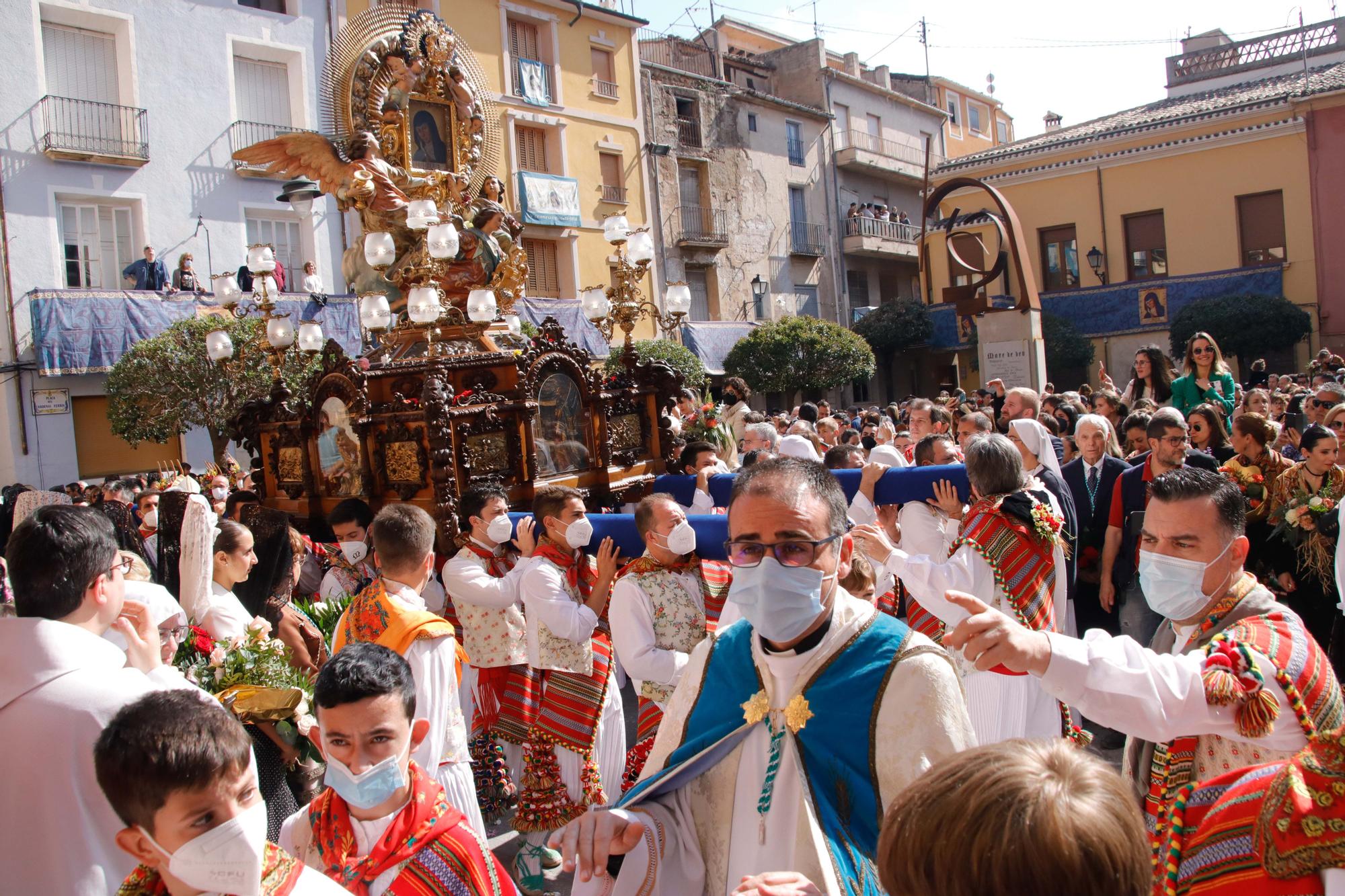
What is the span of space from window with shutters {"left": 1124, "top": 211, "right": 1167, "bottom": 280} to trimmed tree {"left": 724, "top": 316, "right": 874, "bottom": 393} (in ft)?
25.5

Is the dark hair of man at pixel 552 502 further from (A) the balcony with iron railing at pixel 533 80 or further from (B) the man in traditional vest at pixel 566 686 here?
(A) the balcony with iron railing at pixel 533 80

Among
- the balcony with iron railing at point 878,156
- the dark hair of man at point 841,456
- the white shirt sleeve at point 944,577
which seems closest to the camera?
the white shirt sleeve at point 944,577

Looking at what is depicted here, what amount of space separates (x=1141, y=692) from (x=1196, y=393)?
760 centimetres

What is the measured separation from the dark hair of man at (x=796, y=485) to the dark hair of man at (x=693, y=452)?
16.4 feet

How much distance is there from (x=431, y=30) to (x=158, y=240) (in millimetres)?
10957

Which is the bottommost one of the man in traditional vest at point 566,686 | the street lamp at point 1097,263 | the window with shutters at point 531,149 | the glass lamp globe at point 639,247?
the man in traditional vest at point 566,686


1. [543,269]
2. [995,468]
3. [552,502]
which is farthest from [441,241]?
[543,269]

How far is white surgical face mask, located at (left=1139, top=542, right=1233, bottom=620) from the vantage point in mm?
2684

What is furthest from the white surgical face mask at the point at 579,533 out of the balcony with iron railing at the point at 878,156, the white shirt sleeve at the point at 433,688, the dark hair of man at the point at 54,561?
the balcony with iron railing at the point at 878,156

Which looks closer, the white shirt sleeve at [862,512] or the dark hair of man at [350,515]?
the white shirt sleeve at [862,512]

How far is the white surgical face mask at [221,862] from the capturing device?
1.89 m

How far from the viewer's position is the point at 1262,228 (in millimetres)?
25078

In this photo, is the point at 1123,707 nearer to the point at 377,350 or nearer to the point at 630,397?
the point at 630,397

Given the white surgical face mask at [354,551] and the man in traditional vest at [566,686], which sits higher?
the white surgical face mask at [354,551]
